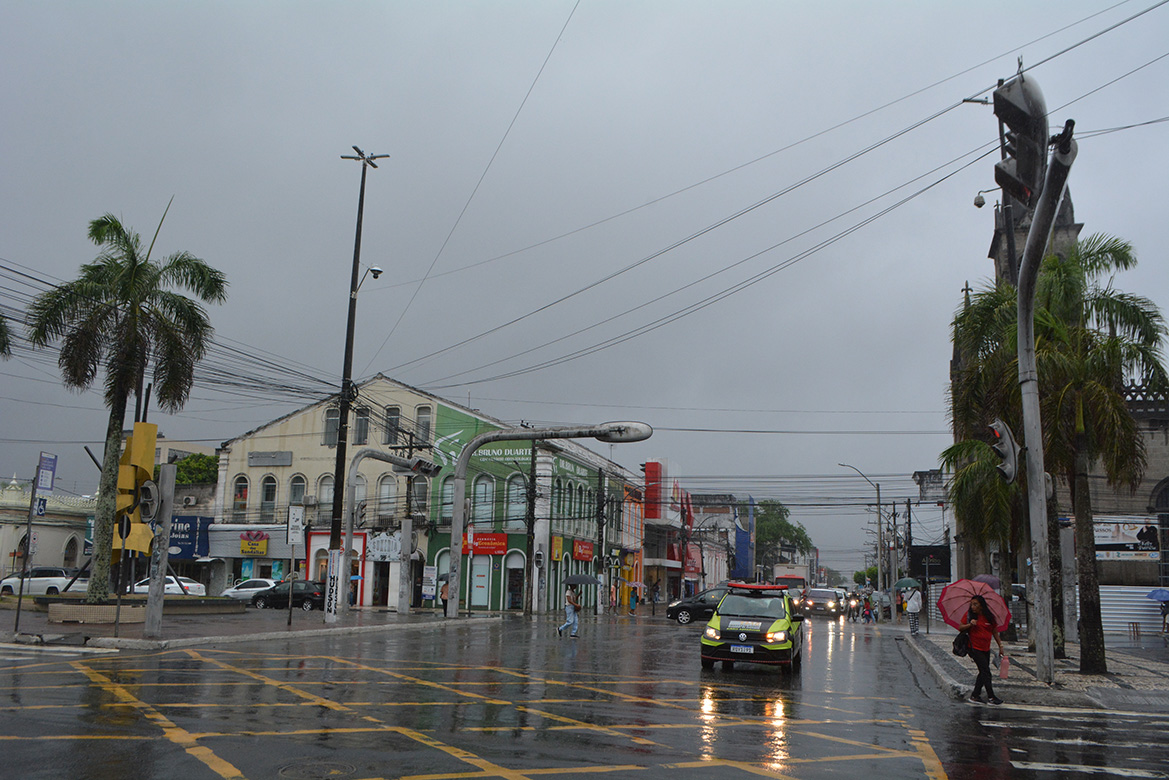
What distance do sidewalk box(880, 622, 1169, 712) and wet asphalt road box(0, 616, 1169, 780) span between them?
669 millimetres

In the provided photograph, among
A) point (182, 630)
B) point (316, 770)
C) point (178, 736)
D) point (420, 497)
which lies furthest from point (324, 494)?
point (316, 770)

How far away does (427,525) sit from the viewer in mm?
49281

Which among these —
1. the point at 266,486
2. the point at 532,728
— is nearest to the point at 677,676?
the point at 532,728

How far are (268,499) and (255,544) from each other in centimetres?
275

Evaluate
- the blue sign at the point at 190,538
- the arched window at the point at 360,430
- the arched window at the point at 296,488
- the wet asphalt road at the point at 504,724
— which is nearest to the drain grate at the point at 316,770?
the wet asphalt road at the point at 504,724

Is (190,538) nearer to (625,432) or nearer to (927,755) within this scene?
(625,432)

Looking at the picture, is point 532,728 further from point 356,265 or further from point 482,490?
point 482,490

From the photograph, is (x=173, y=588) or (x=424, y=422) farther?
(x=424, y=422)

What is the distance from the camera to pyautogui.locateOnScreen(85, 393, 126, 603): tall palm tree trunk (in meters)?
24.2

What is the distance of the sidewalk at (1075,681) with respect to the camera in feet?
46.3

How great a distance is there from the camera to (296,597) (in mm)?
42656

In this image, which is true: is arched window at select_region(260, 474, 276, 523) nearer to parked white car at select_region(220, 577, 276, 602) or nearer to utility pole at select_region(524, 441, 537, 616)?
parked white car at select_region(220, 577, 276, 602)

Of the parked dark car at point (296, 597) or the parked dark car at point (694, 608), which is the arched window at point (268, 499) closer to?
the parked dark car at point (296, 597)

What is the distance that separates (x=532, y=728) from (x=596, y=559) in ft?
158
